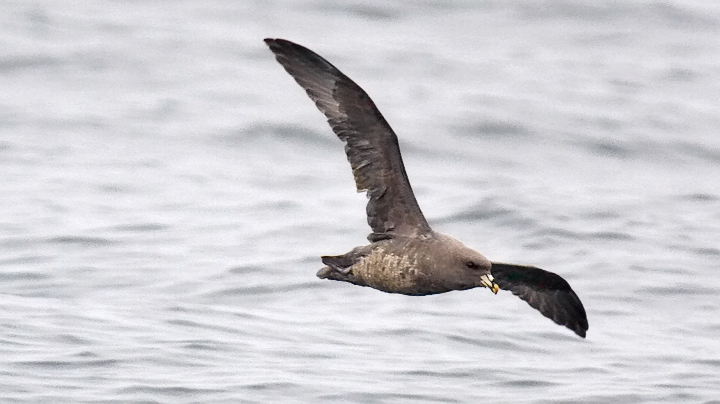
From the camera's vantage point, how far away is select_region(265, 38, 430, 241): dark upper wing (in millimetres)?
8984

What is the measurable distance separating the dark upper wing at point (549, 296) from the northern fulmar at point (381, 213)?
0.53 m

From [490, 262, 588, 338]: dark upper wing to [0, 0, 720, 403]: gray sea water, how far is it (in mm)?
1559

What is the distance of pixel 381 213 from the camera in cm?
928

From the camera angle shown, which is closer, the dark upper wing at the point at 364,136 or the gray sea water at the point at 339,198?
the dark upper wing at the point at 364,136

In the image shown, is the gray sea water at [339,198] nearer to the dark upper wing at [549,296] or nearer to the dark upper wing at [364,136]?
the dark upper wing at [549,296]

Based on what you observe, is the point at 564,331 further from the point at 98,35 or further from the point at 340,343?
the point at 98,35

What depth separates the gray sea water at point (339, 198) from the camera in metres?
12.0

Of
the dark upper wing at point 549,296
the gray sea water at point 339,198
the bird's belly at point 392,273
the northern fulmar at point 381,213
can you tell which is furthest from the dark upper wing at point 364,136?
the gray sea water at point 339,198

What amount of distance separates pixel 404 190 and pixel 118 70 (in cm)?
1389

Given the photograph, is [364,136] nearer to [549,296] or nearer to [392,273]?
[392,273]

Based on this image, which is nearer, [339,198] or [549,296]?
[549,296]

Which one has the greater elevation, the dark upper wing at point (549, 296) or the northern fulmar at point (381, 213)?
the northern fulmar at point (381, 213)

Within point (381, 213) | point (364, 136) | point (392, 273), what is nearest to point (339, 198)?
point (381, 213)

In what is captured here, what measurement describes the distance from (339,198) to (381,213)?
8.95 meters
